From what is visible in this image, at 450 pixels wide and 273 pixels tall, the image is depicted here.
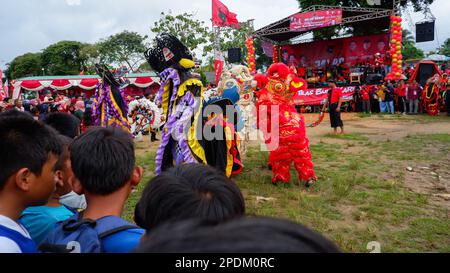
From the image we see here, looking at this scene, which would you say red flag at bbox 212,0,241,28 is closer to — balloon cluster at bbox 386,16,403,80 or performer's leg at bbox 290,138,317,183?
balloon cluster at bbox 386,16,403,80

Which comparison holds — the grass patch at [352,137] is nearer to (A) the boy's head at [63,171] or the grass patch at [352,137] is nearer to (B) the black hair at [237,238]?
(A) the boy's head at [63,171]

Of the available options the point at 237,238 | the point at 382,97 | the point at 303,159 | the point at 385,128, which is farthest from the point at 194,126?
the point at 382,97

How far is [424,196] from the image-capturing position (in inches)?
161

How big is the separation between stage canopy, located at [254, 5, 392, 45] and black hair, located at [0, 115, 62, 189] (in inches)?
597

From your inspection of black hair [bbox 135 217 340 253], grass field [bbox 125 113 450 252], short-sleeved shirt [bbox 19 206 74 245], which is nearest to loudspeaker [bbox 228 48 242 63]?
grass field [bbox 125 113 450 252]

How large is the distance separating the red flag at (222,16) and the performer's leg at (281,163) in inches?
487

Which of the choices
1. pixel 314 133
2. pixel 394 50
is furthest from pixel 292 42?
pixel 314 133

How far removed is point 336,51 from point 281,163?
51.0ft

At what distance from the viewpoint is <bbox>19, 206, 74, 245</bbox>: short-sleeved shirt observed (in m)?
1.48

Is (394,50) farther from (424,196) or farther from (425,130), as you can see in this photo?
(424,196)

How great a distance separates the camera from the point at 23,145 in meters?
1.40

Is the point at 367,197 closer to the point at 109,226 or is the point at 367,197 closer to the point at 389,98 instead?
the point at 109,226
